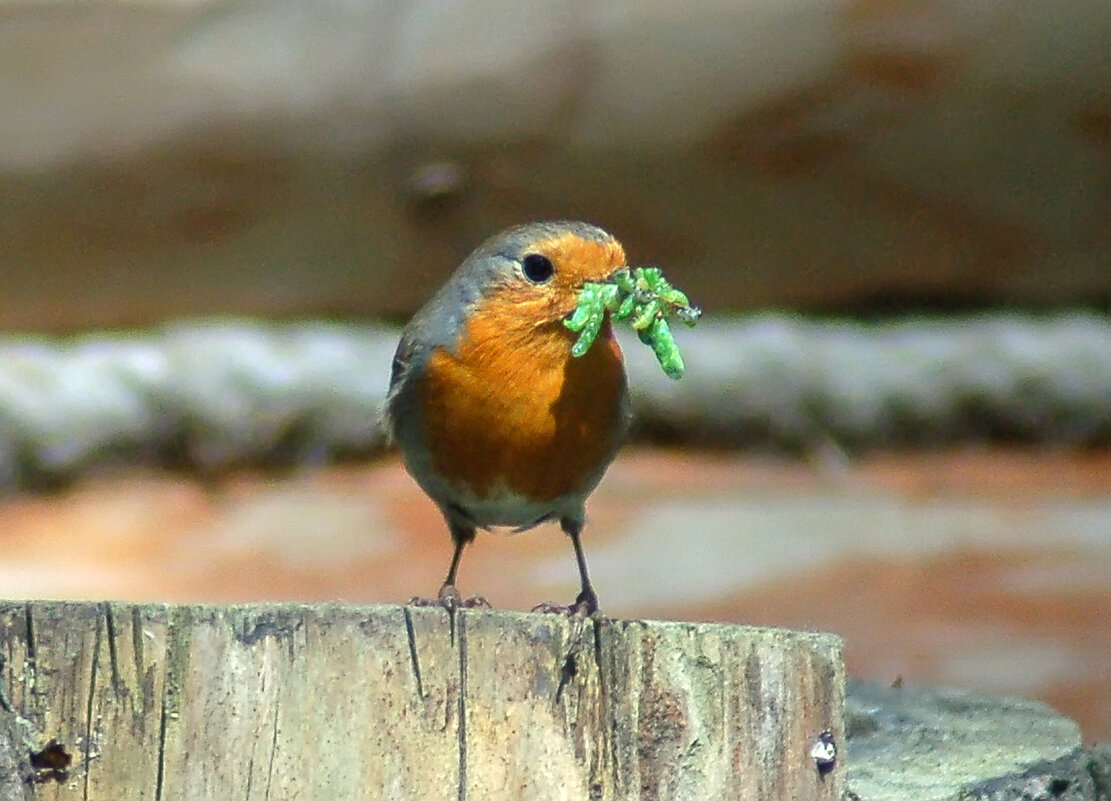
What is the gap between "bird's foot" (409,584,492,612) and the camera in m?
2.37

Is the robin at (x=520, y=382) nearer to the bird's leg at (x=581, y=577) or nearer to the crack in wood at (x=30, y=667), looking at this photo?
the bird's leg at (x=581, y=577)

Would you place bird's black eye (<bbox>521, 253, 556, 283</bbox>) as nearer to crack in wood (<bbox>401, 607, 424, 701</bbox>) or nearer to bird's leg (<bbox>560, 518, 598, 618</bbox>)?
bird's leg (<bbox>560, 518, 598, 618</bbox>)

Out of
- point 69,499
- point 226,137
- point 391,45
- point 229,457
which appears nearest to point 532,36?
point 391,45

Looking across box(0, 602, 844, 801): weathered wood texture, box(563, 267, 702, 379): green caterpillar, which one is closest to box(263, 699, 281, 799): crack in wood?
box(0, 602, 844, 801): weathered wood texture

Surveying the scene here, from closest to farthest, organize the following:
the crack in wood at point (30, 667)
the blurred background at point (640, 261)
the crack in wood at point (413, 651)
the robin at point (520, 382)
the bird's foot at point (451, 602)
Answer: the crack in wood at point (30, 667) → the crack in wood at point (413, 651) → the bird's foot at point (451, 602) → the robin at point (520, 382) → the blurred background at point (640, 261)

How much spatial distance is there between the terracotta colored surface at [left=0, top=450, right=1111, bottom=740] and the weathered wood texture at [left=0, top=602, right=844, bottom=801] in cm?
160

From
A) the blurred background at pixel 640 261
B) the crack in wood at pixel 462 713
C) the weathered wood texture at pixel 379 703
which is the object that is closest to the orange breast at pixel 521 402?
the blurred background at pixel 640 261

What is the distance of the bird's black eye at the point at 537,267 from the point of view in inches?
126

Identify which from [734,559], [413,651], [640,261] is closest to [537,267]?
[640,261]

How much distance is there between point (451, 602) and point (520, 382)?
679 millimetres

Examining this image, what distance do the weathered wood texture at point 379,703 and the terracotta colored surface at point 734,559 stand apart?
1.60m

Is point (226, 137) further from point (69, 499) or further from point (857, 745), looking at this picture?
point (857, 745)

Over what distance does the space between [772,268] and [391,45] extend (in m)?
0.97

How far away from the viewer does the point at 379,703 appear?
86.4 inches
